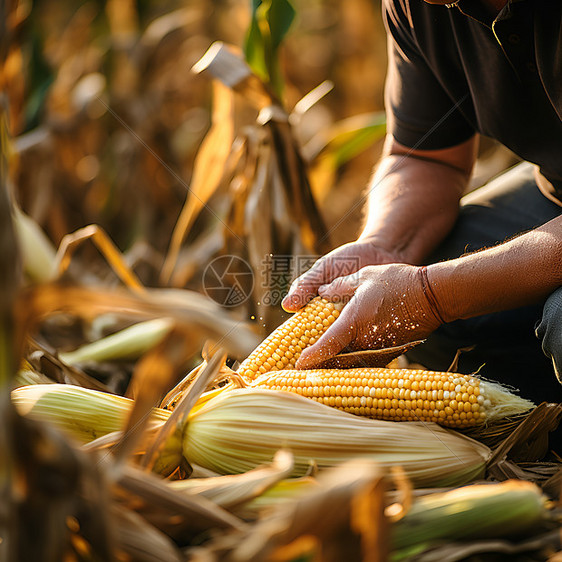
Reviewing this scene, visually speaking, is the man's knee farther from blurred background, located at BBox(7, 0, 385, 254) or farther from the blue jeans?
blurred background, located at BBox(7, 0, 385, 254)

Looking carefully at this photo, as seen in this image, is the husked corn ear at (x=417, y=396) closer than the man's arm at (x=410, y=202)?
Yes

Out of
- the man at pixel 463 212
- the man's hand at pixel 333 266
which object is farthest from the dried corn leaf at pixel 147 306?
the man's hand at pixel 333 266

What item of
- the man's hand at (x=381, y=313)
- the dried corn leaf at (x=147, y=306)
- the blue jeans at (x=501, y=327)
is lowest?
the blue jeans at (x=501, y=327)

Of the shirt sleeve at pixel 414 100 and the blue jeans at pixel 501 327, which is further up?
the shirt sleeve at pixel 414 100

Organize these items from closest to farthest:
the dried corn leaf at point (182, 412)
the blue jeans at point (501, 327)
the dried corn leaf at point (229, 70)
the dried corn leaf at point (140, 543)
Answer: the dried corn leaf at point (140, 543), the dried corn leaf at point (182, 412), the blue jeans at point (501, 327), the dried corn leaf at point (229, 70)

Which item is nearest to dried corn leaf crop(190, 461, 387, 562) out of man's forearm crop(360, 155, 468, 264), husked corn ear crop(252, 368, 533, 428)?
husked corn ear crop(252, 368, 533, 428)

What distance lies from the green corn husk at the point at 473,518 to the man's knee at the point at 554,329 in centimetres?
41

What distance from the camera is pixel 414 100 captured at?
157 cm

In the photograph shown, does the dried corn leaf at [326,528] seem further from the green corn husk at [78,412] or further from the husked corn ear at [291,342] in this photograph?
the husked corn ear at [291,342]

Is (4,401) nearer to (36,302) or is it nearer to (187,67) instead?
(36,302)

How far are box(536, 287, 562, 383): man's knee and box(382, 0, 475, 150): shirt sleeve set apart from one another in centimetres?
63

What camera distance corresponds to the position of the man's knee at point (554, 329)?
111cm

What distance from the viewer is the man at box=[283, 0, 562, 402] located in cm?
116

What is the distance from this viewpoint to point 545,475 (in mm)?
1068
